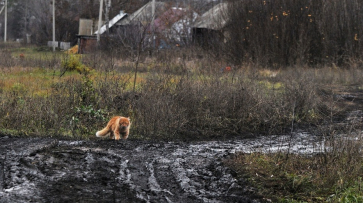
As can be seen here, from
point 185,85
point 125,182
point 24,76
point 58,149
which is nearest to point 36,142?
point 58,149

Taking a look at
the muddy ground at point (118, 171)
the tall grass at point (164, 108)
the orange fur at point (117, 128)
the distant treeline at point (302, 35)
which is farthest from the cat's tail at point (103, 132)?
the distant treeline at point (302, 35)

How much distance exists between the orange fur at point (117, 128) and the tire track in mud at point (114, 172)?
7.1 inches

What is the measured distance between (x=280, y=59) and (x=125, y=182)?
1974 centimetres

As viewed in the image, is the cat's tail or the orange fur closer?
the orange fur

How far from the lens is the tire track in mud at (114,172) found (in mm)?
6551

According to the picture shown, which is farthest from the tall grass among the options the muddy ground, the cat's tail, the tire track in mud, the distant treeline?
the distant treeline

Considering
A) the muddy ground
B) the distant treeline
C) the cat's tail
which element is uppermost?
the distant treeline

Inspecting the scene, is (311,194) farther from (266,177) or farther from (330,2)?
(330,2)

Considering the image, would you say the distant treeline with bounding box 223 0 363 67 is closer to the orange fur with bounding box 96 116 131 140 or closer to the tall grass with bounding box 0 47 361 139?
the tall grass with bounding box 0 47 361 139

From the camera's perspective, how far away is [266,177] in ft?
23.8

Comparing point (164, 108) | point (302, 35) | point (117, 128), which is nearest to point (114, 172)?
point (117, 128)

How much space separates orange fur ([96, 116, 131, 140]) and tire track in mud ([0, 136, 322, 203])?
18 centimetres

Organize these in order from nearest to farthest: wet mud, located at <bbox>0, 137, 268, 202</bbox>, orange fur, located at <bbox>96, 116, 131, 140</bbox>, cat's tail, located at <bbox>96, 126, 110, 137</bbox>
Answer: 1. wet mud, located at <bbox>0, 137, 268, 202</bbox>
2. orange fur, located at <bbox>96, 116, 131, 140</bbox>
3. cat's tail, located at <bbox>96, 126, 110, 137</bbox>

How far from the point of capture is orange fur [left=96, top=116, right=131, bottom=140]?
9898 millimetres
